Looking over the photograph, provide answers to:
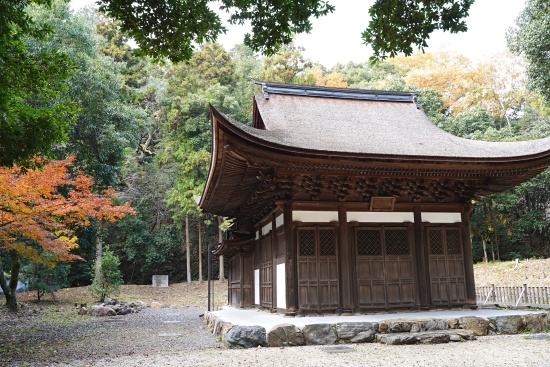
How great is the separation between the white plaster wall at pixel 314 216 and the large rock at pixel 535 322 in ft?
14.6

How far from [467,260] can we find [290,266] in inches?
185

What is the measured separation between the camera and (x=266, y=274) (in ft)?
38.4

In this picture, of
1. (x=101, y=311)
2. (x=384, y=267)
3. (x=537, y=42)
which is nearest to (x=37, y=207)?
(x=101, y=311)

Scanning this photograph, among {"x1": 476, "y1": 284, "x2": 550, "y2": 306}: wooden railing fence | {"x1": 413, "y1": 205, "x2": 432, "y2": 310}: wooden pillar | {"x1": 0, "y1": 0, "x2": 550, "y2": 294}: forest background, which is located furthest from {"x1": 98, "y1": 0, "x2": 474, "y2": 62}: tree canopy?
{"x1": 0, "y1": 0, "x2": 550, "y2": 294}: forest background

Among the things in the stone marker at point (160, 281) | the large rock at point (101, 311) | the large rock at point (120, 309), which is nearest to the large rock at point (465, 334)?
the large rock at point (101, 311)

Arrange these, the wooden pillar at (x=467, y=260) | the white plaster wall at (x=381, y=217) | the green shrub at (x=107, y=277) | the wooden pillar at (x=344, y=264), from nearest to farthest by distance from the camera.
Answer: the wooden pillar at (x=344, y=264) < the white plaster wall at (x=381, y=217) < the wooden pillar at (x=467, y=260) < the green shrub at (x=107, y=277)

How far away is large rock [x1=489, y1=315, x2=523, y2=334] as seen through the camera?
8289mm

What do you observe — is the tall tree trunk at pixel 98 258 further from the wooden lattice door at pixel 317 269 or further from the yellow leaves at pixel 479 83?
the yellow leaves at pixel 479 83

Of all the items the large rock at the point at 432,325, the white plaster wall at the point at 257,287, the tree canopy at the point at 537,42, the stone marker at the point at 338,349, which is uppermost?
the tree canopy at the point at 537,42

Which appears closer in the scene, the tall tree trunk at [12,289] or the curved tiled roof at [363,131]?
the curved tiled roof at [363,131]

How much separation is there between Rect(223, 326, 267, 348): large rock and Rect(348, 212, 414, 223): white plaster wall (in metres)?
3.64

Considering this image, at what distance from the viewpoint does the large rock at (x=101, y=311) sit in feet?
54.8

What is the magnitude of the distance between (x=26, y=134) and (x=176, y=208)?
21785 mm

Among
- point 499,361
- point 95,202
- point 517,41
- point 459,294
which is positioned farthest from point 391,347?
point 517,41
